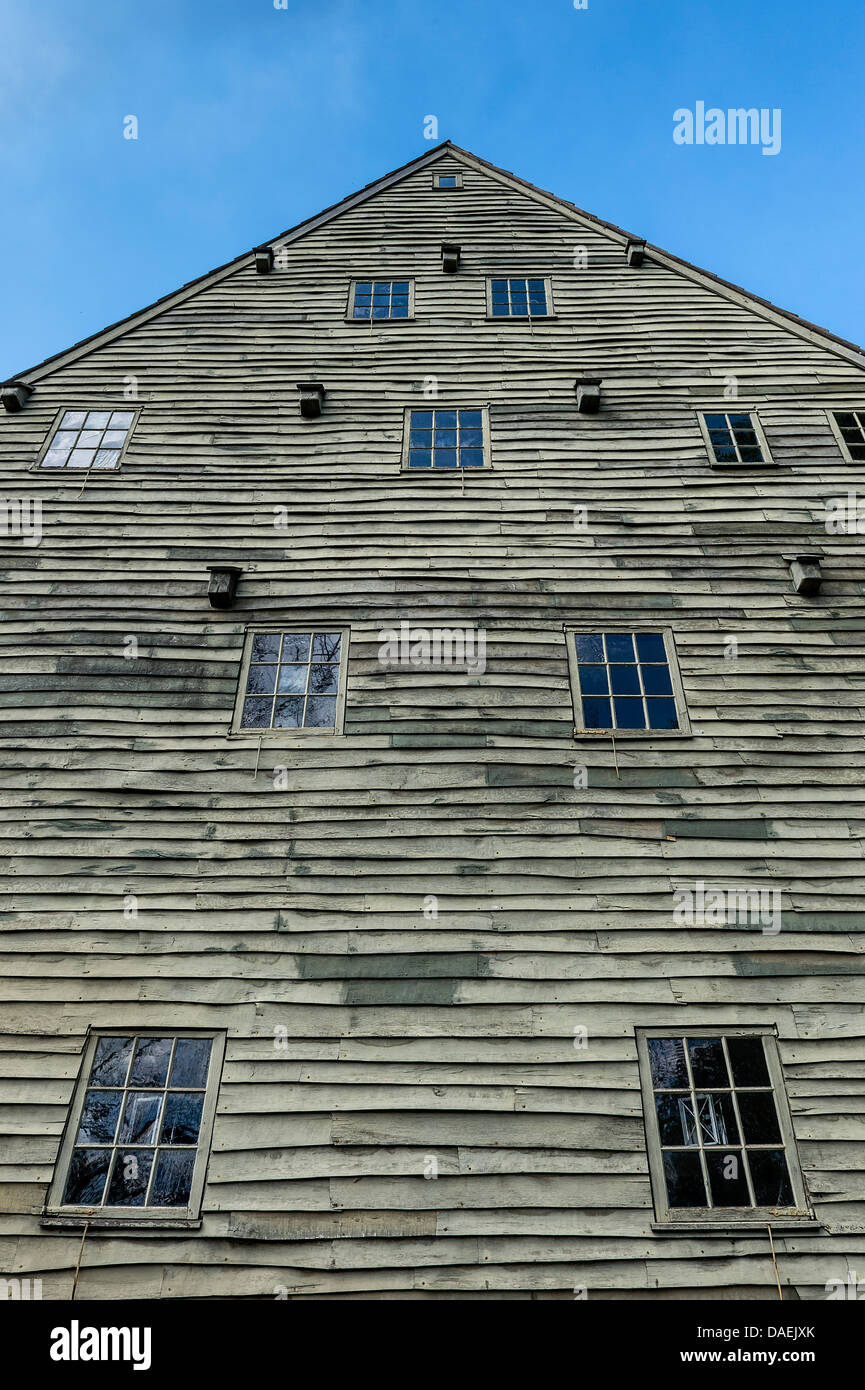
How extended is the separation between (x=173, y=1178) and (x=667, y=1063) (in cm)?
365

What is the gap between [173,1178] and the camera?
6.23 metres

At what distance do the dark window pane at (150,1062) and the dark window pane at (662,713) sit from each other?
190 inches

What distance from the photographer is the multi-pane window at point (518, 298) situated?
35.9ft

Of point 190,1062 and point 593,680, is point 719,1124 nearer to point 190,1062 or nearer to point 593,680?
point 593,680

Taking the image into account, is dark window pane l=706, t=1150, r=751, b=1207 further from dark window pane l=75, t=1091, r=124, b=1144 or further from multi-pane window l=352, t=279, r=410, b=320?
multi-pane window l=352, t=279, r=410, b=320

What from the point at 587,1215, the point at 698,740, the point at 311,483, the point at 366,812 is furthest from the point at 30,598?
the point at 587,1215

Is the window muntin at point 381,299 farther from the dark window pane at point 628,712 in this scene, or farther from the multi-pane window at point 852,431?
the dark window pane at point 628,712

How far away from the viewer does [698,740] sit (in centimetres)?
790

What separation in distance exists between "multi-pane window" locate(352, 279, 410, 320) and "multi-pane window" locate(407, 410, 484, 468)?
1.80m

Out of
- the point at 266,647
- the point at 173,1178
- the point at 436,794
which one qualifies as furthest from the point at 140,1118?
the point at 266,647

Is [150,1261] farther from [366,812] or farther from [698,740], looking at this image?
[698,740]

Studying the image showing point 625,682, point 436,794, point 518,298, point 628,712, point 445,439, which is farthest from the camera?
point 518,298

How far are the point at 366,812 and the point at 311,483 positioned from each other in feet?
12.7
